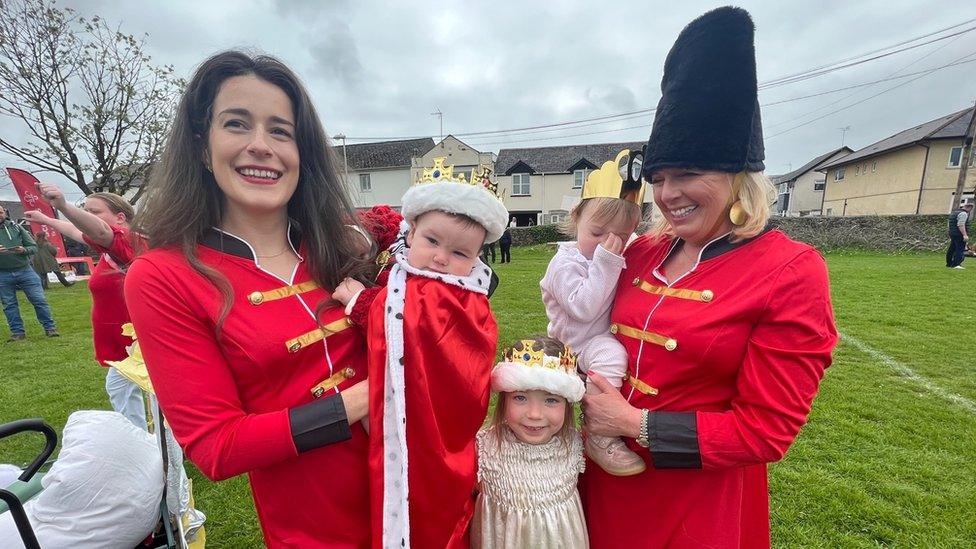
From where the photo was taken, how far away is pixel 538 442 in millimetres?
1907

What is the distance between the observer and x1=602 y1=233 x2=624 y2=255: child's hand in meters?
1.93

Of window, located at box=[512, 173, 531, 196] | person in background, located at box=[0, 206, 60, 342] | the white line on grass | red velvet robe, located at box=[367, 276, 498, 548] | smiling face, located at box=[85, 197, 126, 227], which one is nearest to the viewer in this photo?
red velvet robe, located at box=[367, 276, 498, 548]

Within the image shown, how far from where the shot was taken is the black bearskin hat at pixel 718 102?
4.82 ft

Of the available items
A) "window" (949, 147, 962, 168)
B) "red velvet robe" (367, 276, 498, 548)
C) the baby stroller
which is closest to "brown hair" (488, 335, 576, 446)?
"red velvet robe" (367, 276, 498, 548)

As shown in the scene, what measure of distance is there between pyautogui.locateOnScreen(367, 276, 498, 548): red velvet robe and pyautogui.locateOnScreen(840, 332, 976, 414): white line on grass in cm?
641

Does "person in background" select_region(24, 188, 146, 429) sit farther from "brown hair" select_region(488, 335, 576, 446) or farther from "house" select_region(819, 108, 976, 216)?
"house" select_region(819, 108, 976, 216)

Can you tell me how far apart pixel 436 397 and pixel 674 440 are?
82 cm

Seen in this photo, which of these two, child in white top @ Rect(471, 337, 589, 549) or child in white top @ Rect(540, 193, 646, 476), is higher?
child in white top @ Rect(540, 193, 646, 476)

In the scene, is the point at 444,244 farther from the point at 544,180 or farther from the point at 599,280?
the point at 544,180

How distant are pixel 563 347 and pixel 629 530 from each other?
2.50 feet

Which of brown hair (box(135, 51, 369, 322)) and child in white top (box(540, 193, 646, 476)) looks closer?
brown hair (box(135, 51, 369, 322))

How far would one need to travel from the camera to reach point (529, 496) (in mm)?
1857

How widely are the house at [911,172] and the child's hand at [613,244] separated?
138 ft

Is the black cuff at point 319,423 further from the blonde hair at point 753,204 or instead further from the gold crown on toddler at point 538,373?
the blonde hair at point 753,204
